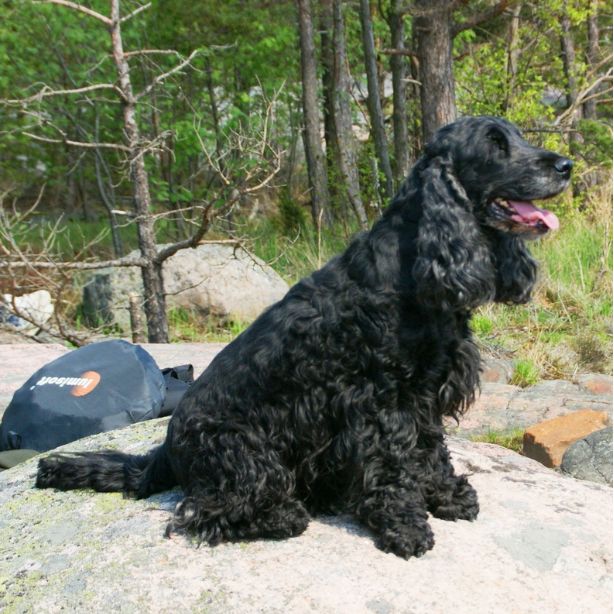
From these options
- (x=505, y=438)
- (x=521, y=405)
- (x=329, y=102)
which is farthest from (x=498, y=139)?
(x=329, y=102)

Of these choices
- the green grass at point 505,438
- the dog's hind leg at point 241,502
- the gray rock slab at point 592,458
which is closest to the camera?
the dog's hind leg at point 241,502

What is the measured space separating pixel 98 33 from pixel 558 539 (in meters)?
11.3

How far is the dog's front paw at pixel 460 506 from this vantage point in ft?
11.1

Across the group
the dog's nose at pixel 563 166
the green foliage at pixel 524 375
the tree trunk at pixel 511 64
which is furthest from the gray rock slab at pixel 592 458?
the tree trunk at pixel 511 64

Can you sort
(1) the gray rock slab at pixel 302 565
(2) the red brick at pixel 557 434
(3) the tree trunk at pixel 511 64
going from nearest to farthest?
1. (1) the gray rock slab at pixel 302 565
2. (2) the red brick at pixel 557 434
3. (3) the tree trunk at pixel 511 64

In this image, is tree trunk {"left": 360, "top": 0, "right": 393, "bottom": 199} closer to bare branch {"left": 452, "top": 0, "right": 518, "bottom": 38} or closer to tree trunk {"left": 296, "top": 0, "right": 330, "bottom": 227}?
tree trunk {"left": 296, "top": 0, "right": 330, "bottom": 227}

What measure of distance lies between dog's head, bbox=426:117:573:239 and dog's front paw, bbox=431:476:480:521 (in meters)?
1.14

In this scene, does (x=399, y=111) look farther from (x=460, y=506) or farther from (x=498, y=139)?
(x=460, y=506)

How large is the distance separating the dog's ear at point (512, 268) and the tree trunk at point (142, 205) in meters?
4.98

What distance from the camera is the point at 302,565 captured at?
2982mm

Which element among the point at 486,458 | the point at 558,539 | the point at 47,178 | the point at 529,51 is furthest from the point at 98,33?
the point at 558,539

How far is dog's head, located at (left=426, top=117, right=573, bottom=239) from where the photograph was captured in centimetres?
293

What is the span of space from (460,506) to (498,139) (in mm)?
1534

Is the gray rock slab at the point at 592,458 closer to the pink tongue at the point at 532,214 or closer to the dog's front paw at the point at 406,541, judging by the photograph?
the dog's front paw at the point at 406,541
